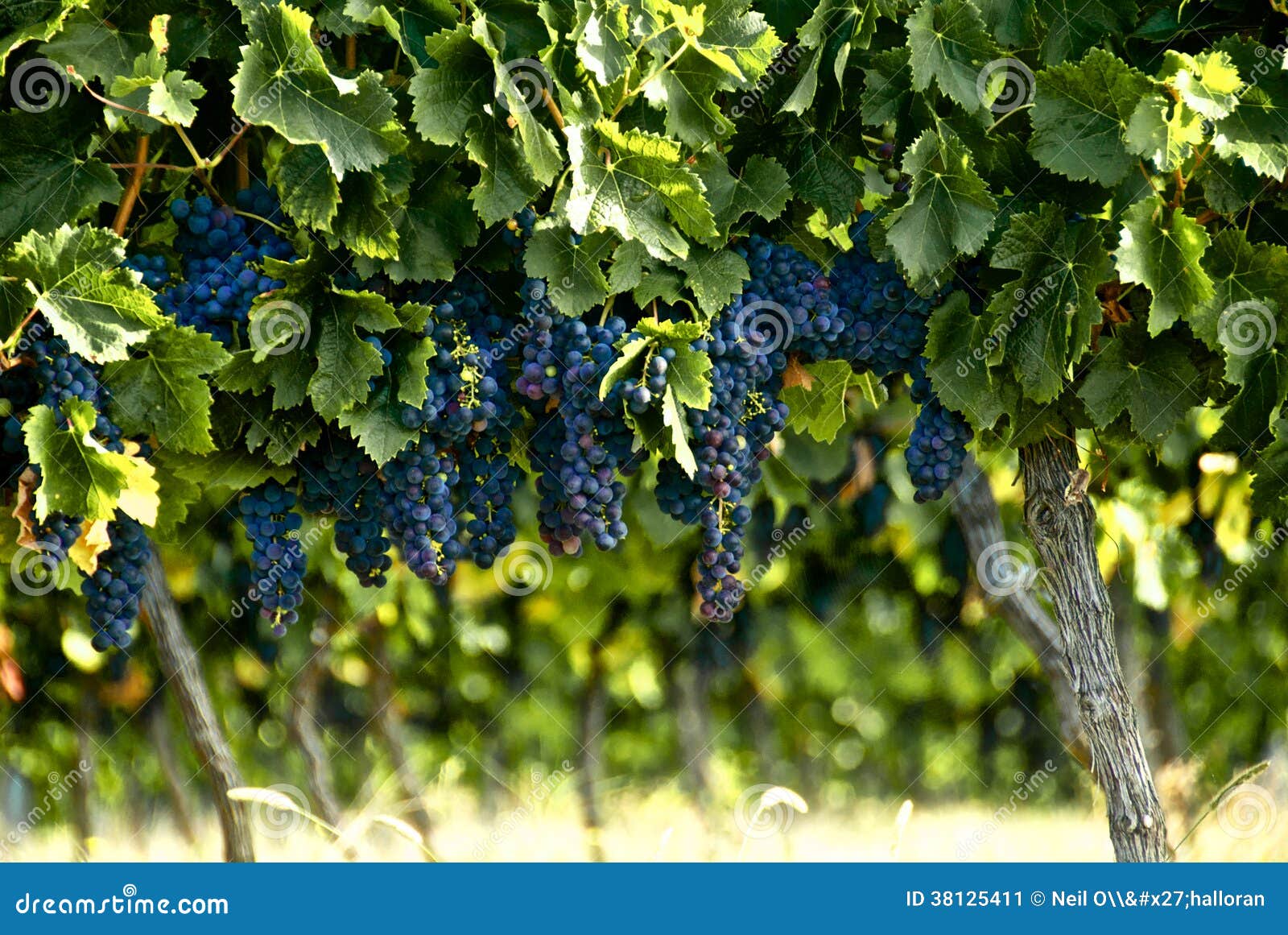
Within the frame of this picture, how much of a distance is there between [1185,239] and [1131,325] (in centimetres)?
19

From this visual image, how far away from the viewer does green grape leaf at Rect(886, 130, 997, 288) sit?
6.10 ft

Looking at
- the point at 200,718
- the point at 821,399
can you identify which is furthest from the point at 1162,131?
the point at 200,718

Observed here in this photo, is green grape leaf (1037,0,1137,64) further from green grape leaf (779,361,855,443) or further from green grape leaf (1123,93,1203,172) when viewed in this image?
green grape leaf (779,361,855,443)

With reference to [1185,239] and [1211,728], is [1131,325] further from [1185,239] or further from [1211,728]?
[1211,728]

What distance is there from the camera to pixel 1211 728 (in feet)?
13.5

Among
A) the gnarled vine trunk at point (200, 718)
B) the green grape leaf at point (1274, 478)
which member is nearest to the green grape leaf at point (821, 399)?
the green grape leaf at point (1274, 478)

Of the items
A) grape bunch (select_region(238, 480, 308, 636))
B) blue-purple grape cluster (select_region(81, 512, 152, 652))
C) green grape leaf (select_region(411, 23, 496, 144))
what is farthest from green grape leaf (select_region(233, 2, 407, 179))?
blue-purple grape cluster (select_region(81, 512, 152, 652))

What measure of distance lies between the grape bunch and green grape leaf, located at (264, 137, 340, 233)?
1.35 ft

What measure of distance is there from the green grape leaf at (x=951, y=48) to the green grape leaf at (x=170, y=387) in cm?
100

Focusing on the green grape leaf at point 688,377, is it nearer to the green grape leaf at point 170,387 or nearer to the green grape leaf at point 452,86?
the green grape leaf at point 452,86

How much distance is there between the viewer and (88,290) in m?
1.72

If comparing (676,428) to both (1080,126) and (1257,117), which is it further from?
(1257,117)

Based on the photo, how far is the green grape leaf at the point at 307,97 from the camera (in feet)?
5.48

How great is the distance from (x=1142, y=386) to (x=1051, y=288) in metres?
0.23
